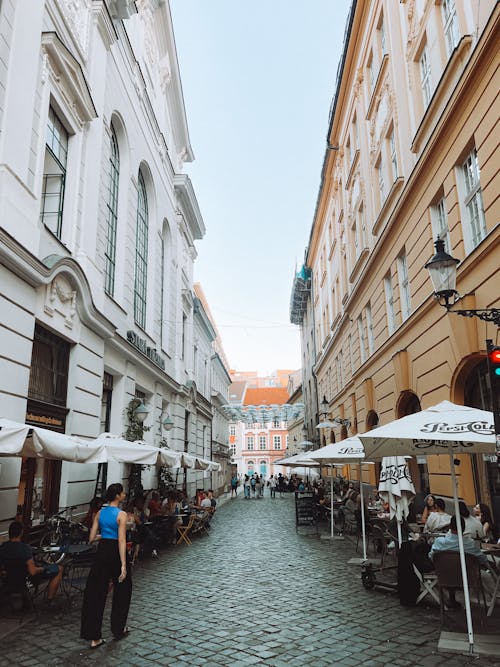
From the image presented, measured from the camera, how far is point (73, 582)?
7.51m

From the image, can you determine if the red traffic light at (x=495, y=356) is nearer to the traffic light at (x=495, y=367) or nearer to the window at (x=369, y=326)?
the traffic light at (x=495, y=367)

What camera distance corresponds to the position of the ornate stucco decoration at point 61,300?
10.7 m

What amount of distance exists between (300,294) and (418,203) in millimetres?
35174

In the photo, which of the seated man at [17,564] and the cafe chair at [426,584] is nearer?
the seated man at [17,564]

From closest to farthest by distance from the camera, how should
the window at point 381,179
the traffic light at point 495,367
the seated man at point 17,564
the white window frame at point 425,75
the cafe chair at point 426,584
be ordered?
the traffic light at point 495,367
the seated man at point 17,564
the cafe chair at point 426,584
the white window frame at point 425,75
the window at point 381,179

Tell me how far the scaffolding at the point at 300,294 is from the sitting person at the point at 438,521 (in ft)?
122

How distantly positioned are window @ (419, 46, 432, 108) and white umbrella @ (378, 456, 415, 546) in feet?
30.0

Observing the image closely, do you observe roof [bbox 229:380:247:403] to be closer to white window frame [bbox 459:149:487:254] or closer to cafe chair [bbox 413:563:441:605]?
white window frame [bbox 459:149:487:254]

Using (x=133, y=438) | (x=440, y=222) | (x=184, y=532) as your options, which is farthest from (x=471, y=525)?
(x=133, y=438)

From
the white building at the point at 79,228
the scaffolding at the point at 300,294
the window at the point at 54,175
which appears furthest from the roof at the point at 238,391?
the window at the point at 54,175

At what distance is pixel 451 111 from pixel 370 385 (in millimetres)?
11699

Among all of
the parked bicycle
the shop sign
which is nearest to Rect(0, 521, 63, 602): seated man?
the parked bicycle

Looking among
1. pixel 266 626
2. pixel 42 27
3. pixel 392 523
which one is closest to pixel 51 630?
pixel 266 626

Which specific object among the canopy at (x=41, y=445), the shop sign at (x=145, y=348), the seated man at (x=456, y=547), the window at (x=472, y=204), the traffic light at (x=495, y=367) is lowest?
the seated man at (x=456, y=547)
